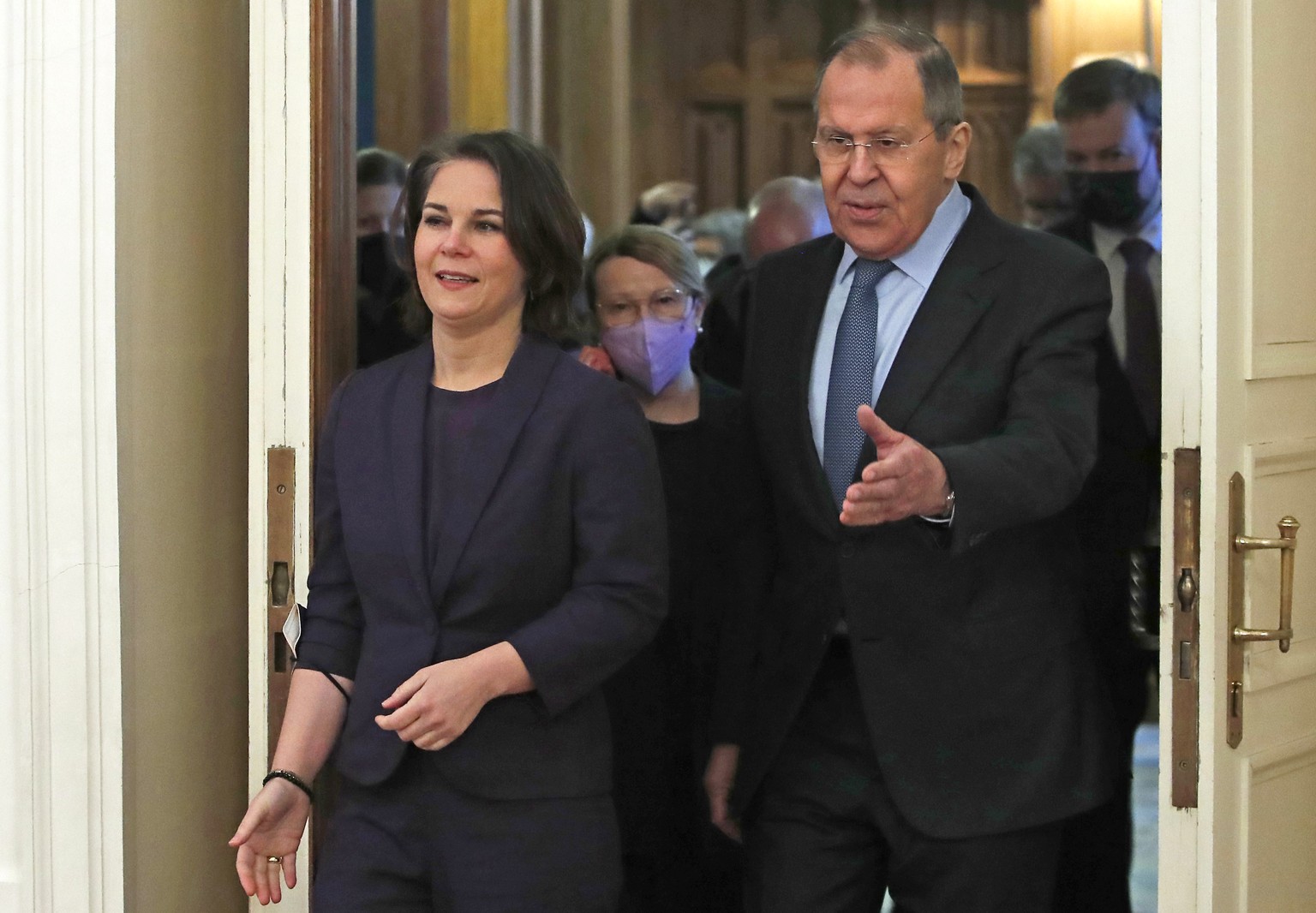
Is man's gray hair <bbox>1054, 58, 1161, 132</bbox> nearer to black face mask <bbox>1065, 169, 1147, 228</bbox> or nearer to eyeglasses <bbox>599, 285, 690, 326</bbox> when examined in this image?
black face mask <bbox>1065, 169, 1147, 228</bbox>

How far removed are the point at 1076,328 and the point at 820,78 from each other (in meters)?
0.51

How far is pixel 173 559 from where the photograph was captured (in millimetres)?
2459

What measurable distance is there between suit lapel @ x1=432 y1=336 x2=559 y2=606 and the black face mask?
69.0 inches

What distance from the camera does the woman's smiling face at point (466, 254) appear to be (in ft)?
6.73

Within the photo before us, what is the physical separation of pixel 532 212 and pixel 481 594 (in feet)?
1.64

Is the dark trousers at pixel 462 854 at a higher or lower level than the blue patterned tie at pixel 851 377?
lower

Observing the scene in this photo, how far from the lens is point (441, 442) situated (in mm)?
2047

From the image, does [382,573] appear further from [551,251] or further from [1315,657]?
[1315,657]

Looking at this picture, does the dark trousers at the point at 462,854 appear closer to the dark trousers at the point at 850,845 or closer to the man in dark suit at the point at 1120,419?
Answer: the dark trousers at the point at 850,845

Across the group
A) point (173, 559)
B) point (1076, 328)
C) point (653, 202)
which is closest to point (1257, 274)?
point (1076, 328)

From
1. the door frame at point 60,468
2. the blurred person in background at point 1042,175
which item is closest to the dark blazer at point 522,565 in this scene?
the door frame at point 60,468

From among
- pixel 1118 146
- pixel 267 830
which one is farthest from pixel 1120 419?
pixel 267 830

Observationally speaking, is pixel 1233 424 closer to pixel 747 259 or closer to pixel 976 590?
pixel 976 590

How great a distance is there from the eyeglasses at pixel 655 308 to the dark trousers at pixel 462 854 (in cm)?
118
